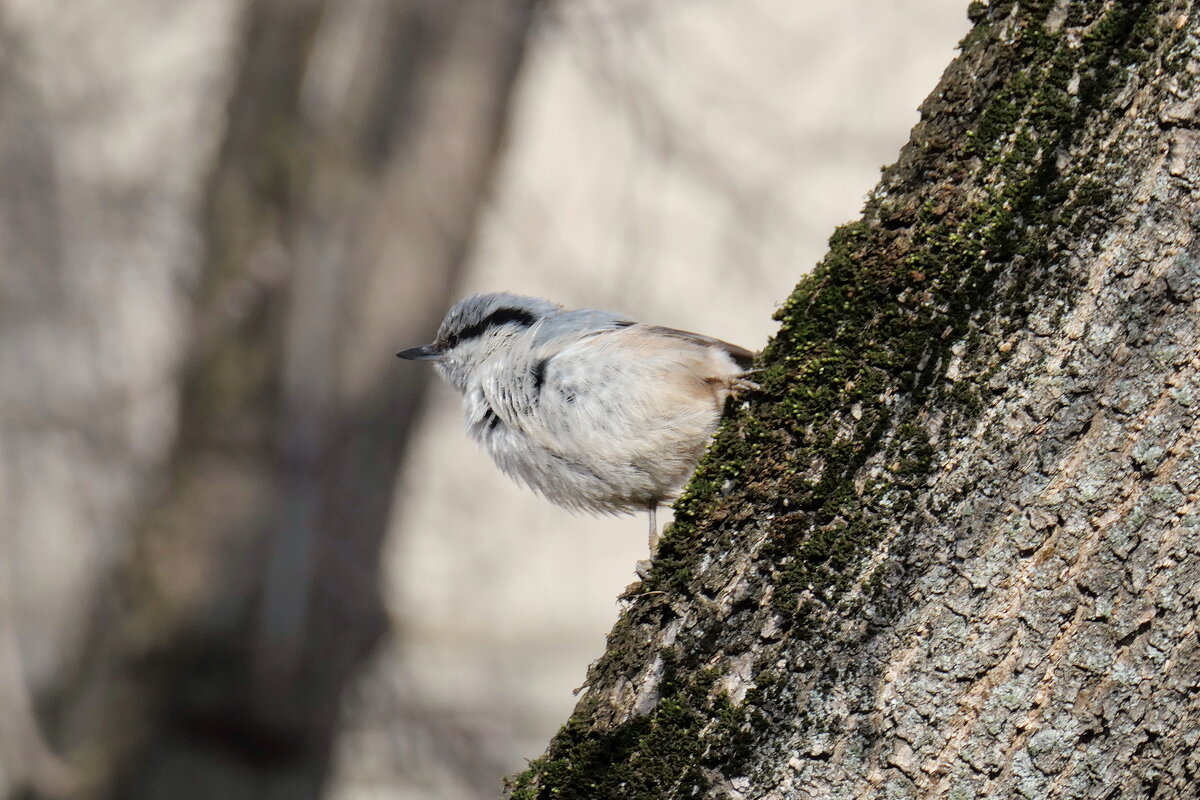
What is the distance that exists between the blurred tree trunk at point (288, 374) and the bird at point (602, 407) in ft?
6.91

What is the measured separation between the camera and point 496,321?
130 inches

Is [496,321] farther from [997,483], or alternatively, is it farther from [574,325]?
[997,483]

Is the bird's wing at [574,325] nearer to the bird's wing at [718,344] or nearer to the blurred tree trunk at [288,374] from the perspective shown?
the bird's wing at [718,344]

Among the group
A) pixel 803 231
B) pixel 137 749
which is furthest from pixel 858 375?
pixel 803 231

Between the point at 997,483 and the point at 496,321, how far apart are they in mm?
2060

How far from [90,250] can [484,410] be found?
3.87 m

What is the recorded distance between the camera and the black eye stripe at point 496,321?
3.25m

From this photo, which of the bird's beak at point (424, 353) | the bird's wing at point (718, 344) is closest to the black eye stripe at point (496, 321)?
the bird's beak at point (424, 353)

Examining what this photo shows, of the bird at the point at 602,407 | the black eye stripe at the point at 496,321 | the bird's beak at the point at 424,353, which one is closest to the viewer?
the bird at the point at 602,407

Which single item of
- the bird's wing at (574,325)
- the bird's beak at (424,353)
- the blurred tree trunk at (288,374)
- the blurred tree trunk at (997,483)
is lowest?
the blurred tree trunk at (997,483)

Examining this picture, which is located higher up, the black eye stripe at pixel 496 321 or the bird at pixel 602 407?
the black eye stripe at pixel 496 321

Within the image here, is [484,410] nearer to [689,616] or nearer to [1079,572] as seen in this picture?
[689,616]

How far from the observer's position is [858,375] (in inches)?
61.3

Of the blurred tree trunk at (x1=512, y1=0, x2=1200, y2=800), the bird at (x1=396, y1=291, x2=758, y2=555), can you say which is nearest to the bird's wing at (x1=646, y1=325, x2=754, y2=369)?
the bird at (x1=396, y1=291, x2=758, y2=555)
